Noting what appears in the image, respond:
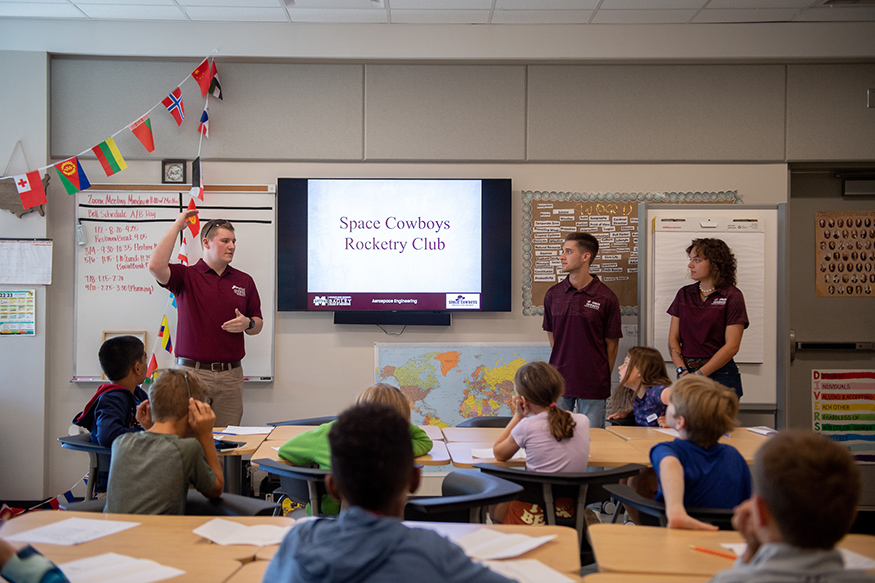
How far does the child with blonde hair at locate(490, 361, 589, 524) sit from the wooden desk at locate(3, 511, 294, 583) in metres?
1.02

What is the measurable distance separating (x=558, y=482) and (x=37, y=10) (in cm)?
463

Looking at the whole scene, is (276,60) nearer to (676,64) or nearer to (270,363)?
(270,363)

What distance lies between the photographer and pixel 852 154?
4.59 m

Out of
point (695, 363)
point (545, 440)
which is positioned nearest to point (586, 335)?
point (695, 363)

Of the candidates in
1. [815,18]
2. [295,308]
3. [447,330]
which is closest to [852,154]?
[815,18]

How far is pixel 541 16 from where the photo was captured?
4.34m

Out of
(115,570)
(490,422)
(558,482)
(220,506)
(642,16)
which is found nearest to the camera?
(115,570)

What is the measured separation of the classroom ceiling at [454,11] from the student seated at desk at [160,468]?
311 cm

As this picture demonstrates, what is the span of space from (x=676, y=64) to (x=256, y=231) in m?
3.33

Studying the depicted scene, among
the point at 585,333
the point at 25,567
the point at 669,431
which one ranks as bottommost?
the point at 669,431

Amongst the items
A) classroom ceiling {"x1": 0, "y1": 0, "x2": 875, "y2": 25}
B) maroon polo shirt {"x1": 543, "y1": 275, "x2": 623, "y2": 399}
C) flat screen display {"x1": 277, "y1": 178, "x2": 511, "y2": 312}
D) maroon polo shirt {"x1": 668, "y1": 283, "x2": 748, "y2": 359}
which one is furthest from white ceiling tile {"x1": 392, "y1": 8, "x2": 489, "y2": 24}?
maroon polo shirt {"x1": 668, "y1": 283, "x2": 748, "y2": 359}

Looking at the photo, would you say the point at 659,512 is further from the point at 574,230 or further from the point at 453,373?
the point at 574,230

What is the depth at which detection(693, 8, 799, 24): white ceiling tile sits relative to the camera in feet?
14.1

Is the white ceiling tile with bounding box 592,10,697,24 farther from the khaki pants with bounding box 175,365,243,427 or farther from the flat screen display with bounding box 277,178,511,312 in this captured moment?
the khaki pants with bounding box 175,365,243,427
